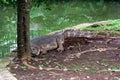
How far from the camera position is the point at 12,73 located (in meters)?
5.25

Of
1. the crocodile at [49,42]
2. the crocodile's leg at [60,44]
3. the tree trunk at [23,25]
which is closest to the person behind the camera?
the tree trunk at [23,25]

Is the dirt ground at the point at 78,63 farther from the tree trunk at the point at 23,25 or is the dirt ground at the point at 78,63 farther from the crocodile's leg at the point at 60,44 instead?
the tree trunk at the point at 23,25

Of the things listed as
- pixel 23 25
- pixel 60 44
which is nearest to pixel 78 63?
pixel 23 25

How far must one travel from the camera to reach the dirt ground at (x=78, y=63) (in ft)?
16.6

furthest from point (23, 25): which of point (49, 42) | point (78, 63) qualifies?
point (49, 42)

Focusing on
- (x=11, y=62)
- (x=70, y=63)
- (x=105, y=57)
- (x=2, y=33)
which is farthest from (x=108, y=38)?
(x=2, y=33)

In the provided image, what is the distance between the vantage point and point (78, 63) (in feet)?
18.8

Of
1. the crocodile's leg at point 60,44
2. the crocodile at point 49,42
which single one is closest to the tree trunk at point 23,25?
the crocodile at point 49,42

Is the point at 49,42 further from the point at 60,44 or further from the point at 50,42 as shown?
the point at 60,44

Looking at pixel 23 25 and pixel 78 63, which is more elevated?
pixel 23 25

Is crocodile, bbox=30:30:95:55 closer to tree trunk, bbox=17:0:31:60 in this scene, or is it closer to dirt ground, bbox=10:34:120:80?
dirt ground, bbox=10:34:120:80

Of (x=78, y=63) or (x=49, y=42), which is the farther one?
(x=49, y=42)

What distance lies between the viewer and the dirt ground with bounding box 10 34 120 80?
5055mm

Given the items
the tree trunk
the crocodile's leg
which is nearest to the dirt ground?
the crocodile's leg
